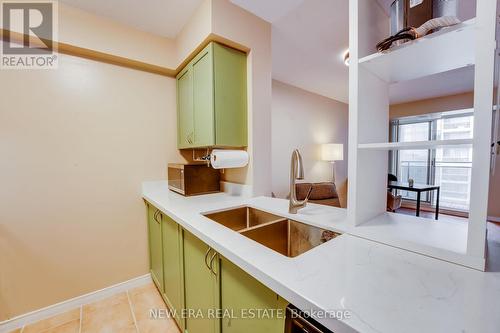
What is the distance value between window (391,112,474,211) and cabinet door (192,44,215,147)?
4.82 m

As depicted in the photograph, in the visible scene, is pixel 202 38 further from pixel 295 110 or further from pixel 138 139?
pixel 295 110

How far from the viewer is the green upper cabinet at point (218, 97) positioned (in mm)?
1508

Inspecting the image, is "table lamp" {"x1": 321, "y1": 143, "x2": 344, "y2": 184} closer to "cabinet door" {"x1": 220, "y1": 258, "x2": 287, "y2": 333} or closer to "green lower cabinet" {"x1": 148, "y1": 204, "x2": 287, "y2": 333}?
"green lower cabinet" {"x1": 148, "y1": 204, "x2": 287, "y2": 333}

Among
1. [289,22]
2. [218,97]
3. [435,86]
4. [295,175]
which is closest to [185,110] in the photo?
[218,97]

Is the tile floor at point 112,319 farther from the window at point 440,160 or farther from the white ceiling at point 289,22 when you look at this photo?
the window at point 440,160

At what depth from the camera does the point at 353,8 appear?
852mm

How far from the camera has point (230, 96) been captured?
158 cm

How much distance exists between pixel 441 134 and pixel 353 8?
17.2 feet

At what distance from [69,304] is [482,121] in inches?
107

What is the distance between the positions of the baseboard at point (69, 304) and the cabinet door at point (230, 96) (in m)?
1.61

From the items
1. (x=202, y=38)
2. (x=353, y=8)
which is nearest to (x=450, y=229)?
(x=353, y=8)

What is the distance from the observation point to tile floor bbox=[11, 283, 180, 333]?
4.70 ft

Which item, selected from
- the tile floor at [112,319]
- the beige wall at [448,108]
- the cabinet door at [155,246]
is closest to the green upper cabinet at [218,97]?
the cabinet door at [155,246]

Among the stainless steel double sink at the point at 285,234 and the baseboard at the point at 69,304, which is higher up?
the stainless steel double sink at the point at 285,234
